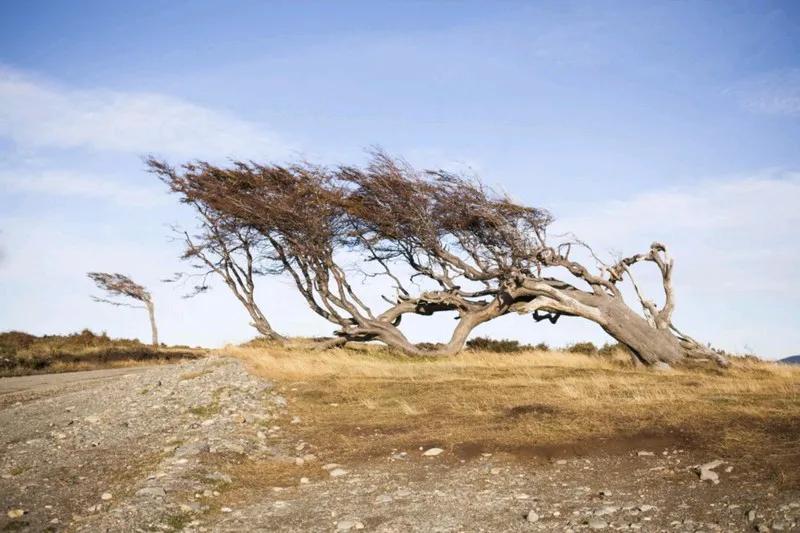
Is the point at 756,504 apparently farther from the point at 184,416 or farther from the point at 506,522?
the point at 184,416

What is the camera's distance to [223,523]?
7387 mm

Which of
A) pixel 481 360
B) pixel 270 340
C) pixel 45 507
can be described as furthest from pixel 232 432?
pixel 270 340

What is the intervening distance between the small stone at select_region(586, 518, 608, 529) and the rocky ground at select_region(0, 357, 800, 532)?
2 cm

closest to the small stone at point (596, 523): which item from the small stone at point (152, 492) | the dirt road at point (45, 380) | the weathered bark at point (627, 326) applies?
the small stone at point (152, 492)

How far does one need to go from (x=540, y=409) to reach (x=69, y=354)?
26996 mm

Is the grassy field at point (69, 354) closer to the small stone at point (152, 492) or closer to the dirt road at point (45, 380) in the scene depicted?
the dirt road at point (45, 380)

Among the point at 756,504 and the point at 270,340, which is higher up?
the point at 270,340

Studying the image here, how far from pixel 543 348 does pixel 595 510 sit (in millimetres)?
21786

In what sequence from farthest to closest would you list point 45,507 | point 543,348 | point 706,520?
point 543,348 < point 45,507 < point 706,520

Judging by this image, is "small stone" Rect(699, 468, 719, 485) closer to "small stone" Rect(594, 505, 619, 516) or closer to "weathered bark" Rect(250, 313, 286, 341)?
"small stone" Rect(594, 505, 619, 516)

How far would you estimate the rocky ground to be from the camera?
709 centimetres

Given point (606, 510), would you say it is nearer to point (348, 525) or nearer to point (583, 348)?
point (348, 525)

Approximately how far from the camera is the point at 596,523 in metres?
6.81

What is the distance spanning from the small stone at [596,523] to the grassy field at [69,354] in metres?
24.6
